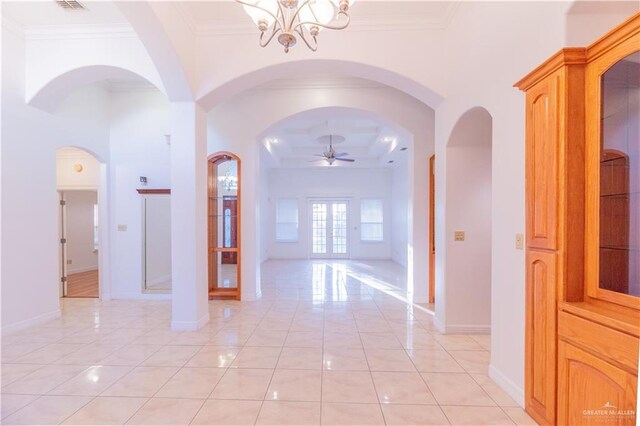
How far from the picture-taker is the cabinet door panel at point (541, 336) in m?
1.85

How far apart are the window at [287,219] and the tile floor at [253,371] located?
6.23 meters

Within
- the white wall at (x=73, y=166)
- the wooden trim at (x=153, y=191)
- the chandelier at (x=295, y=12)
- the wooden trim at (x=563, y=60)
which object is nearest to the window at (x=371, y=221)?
the wooden trim at (x=153, y=191)

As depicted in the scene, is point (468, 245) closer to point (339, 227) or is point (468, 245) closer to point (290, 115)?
point (290, 115)

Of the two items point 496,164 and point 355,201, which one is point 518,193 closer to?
point 496,164

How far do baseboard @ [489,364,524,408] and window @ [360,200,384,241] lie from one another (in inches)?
318

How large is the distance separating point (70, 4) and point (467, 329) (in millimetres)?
6029

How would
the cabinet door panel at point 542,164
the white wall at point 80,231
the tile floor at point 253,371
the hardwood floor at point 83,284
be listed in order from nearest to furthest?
1. the cabinet door panel at point 542,164
2. the tile floor at point 253,371
3. the hardwood floor at point 83,284
4. the white wall at point 80,231

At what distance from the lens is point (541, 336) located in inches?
77.0

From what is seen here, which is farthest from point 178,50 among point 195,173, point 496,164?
point 496,164

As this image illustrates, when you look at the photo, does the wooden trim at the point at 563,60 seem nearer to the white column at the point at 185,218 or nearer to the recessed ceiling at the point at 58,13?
the white column at the point at 185,218

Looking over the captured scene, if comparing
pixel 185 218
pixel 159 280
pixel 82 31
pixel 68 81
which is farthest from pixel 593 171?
pixel 159 280

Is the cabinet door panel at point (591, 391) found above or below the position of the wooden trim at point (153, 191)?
below

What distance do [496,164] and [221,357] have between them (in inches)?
127

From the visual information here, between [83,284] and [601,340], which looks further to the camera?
[83,284]
